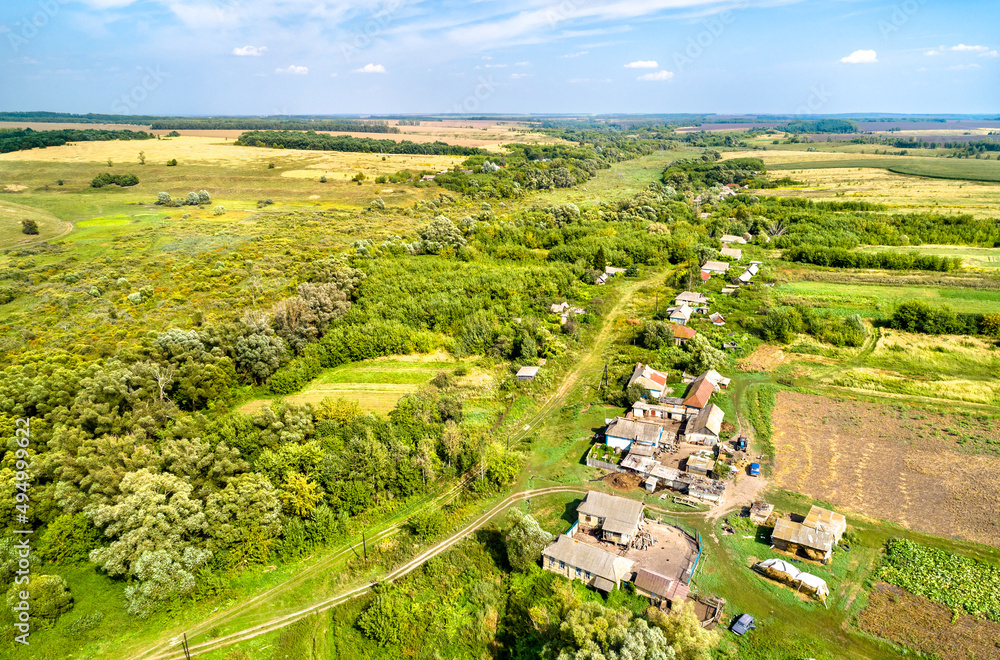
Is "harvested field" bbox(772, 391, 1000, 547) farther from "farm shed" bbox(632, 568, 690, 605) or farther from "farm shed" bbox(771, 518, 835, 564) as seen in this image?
"farm shed" bbox(632, 568, 690, 605)

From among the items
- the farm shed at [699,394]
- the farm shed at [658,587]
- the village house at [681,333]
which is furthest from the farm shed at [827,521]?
the village house at [681,333]

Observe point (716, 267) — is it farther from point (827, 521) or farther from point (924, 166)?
point (924, 166)

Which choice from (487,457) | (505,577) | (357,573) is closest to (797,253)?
(487,457)

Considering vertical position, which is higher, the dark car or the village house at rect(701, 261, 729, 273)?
the village house at rect(701, 261, 729, 273)

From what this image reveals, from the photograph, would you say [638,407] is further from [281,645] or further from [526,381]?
[281,645]

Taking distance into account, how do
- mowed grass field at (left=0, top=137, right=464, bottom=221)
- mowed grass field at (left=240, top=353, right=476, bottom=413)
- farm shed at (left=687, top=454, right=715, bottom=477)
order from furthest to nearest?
mowed grass field at (left=0, top=137, right=464, bottom=221) → mowed grass field at (left=240, top=353, right=476, bottom=413) → farm shed at (left=687, top=454, right=715, bottom=477)

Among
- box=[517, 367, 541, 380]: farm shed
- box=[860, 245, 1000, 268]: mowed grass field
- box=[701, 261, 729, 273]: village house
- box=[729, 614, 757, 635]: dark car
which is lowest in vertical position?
box=[729, 614, 757, 635]: dark car

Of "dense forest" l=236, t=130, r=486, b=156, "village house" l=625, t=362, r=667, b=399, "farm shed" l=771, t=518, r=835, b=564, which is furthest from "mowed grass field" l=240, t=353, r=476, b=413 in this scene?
"dense forest" l=236, t=130, r=486, b=156
